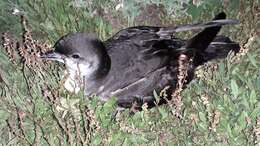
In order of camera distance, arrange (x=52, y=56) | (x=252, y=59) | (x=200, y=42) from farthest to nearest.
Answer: (x=252, y=59) → (x=200, y=42) → (x=52, y=56)

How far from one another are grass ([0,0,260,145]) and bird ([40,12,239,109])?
128mm

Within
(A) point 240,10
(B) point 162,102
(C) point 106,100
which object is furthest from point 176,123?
(A) point 240,10

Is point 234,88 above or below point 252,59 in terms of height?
below

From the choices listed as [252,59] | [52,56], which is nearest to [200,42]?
[252,59]

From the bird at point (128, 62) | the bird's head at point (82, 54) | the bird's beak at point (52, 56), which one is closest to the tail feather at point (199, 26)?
the bird at point (128, 62)

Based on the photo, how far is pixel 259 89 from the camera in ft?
18.6

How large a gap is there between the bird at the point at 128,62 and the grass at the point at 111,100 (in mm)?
128

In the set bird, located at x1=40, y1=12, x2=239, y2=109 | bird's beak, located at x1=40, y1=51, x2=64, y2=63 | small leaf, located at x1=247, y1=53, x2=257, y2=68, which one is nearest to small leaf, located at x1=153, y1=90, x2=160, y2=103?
bird, located at x1=40, y1=12, x2=239, y2=109

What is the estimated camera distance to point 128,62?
5.43 metres

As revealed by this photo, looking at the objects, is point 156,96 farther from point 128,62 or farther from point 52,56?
point 52,56

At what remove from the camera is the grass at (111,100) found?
4934mm

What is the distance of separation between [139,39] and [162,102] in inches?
24.3

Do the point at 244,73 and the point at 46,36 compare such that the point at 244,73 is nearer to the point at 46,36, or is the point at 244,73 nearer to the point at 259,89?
the point at 259,89

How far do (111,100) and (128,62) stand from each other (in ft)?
1.22
